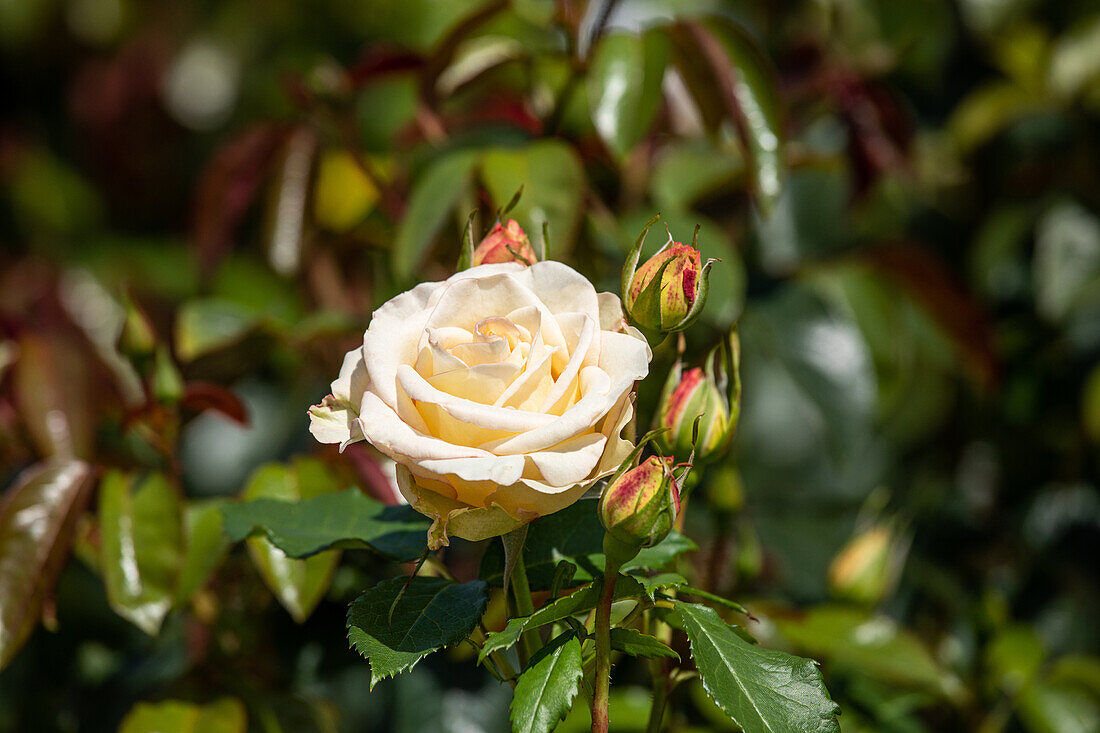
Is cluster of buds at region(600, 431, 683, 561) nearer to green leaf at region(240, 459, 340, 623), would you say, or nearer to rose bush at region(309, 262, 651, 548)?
rose bush at region(309, 262, 651, 548)

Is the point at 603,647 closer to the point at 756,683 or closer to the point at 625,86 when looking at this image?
the point at 756,683

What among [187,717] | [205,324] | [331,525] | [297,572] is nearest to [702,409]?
[331,525]

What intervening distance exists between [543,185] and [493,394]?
0.95 ft

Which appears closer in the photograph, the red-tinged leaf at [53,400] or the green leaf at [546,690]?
the green leaf at [546,690]

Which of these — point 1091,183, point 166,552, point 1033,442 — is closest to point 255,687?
point 166,552

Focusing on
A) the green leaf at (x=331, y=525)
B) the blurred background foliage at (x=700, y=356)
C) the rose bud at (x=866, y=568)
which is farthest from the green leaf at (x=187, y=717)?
the rose bud at (x=866, y=568)

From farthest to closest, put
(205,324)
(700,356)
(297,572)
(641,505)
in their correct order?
(205,324)
(700,356)
(297,572)
(641,505)

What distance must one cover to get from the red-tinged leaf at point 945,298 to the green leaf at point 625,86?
0.97ft

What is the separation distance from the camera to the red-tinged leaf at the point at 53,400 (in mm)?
664

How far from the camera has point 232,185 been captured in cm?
82

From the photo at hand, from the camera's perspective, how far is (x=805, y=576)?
849 mm

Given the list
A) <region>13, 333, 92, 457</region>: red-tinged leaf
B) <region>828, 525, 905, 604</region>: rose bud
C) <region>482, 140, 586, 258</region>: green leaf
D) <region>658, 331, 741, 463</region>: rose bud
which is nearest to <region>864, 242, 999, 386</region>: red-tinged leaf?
<region>828, 525, 905, 604</region>: rose bud

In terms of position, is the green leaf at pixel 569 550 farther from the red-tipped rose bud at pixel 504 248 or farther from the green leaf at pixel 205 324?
the green leaf at pixel 205 324

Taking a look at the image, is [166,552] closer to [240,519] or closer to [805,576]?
[240,519]
